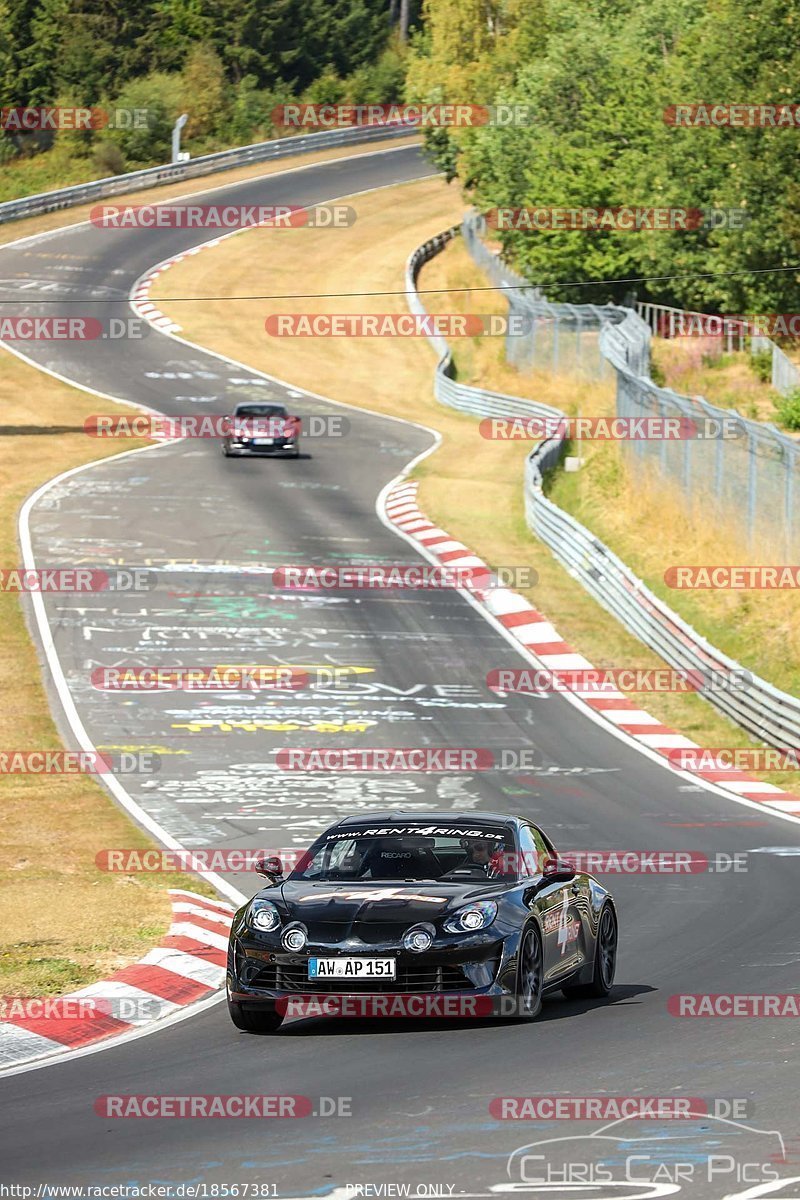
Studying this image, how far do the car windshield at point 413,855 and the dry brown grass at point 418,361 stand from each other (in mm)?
14729

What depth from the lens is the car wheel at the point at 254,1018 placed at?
1153 cm

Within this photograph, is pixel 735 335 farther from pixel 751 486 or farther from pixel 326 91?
pixel 326 91

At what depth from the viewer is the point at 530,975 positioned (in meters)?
11.6

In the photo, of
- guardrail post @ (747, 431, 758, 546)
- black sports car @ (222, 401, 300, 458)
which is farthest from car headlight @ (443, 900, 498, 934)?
black sports car @ (222, 401, 300, 458)

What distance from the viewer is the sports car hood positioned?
11344mm

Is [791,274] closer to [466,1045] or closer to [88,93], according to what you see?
[466,1045]

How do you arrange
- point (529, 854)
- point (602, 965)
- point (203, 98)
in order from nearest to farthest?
point (529, 854) → point (602, 965) → point (203, 98)

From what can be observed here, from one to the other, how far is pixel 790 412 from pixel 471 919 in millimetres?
32081

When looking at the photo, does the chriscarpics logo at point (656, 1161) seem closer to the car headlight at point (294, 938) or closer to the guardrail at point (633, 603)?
the car headlight at point (294, 938)

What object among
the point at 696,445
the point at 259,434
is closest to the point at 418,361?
the point at 259,434

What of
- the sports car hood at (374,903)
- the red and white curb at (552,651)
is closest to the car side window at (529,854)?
the sports car hood at (374,903)

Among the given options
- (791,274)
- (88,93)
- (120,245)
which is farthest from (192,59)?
(791,274)

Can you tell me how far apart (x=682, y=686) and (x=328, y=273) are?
4886 cm

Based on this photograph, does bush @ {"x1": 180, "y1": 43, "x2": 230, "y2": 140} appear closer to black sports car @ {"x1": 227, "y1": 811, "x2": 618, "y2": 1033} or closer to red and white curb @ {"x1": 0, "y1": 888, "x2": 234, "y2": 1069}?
red and white curb @ {"x1": 0, "y1": 888, "x2": 234, "y2": 1069}
